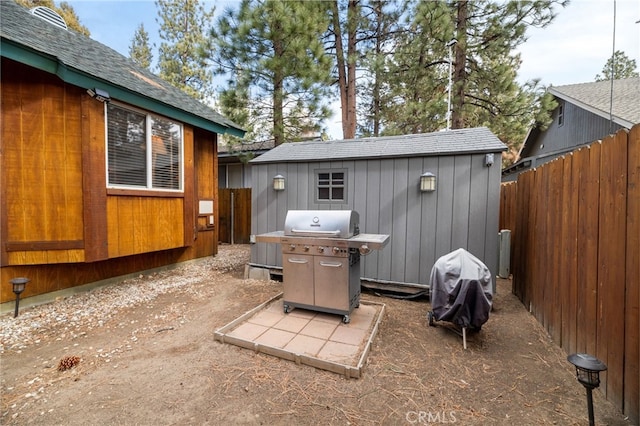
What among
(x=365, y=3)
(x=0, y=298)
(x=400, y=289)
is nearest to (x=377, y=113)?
(x=365, y=3)

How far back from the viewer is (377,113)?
440 inches

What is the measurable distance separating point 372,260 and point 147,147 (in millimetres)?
4620

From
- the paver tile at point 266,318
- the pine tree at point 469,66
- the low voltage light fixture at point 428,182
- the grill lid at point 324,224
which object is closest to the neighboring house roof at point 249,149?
the pine tree at point 469,66

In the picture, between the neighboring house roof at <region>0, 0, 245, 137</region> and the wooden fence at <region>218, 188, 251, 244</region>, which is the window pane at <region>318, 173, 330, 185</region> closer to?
the neighboring house roof at <region>0, 0, 245, 137</region>

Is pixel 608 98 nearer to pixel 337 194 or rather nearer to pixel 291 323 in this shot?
pixel 337 194

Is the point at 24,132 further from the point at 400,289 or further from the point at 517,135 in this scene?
the point at 517,135

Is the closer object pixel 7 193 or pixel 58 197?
pixel 7 193

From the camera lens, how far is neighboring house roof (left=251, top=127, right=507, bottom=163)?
13.4 feet

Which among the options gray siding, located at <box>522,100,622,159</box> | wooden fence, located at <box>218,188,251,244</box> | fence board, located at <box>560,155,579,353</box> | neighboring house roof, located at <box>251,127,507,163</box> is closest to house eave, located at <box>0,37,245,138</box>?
neighboring house roof, located at <box>251,127,507,163</box>

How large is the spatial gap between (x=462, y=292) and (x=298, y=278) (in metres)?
1.91

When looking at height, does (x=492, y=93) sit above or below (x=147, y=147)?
above

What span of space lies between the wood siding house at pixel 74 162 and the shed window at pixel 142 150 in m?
0.02

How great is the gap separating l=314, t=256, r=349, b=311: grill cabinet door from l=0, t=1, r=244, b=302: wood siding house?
3587 millimetres

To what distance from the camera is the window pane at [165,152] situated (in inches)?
204
